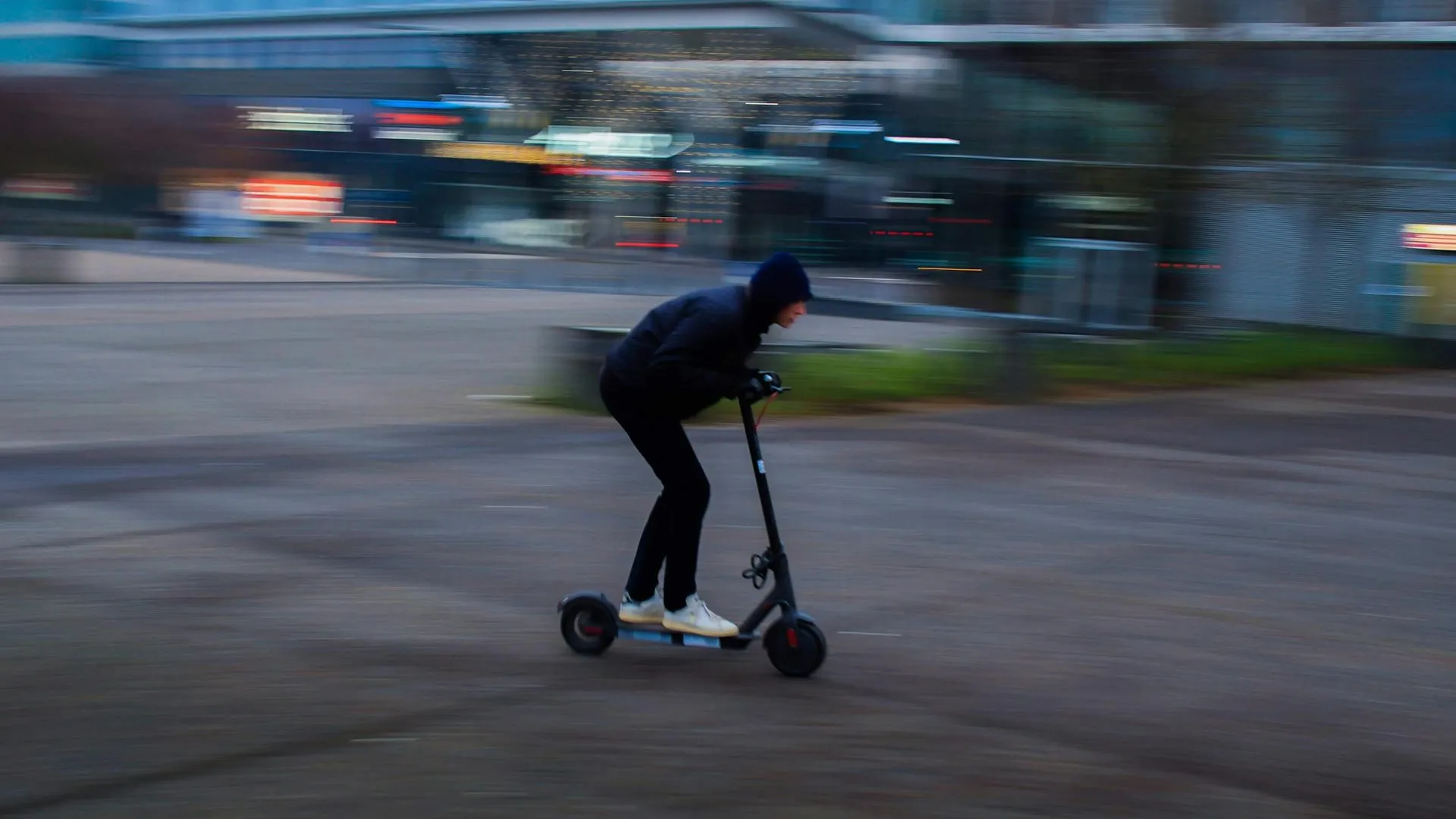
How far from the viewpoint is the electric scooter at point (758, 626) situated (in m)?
5.34

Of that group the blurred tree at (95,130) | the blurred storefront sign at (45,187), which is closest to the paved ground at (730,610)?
the blurred tree at (95,130)

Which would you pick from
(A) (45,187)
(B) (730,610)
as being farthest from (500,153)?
(B) (730,610)

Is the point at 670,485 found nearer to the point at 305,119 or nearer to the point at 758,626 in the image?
the point at 758,626

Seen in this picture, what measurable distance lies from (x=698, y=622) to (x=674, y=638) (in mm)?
104

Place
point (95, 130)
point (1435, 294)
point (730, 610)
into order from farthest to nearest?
point (95, 130)
point (1435, 294)
point (730, 610)

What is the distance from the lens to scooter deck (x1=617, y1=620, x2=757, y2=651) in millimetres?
5457

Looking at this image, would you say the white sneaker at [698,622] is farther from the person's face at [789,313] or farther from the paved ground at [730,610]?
the person's face at [789,313]

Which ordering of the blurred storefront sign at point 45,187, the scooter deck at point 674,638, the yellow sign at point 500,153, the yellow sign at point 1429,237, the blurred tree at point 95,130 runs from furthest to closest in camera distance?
the yellow sign at point 500,153 < the blurred storefront sign at point 45,187 < the blurred tree at point 95,130 < the yellow sign at point 1429,237 < the scooter deck at point 674,638

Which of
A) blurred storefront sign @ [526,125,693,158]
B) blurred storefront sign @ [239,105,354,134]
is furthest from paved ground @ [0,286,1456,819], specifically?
blurred storefront sign @ [239,105,354,134]

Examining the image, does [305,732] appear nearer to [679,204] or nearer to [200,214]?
[679,204]

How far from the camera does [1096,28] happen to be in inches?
664

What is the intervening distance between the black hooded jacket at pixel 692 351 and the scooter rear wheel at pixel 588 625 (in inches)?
30.1

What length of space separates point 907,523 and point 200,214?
138ft

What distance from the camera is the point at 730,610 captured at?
6.37m
